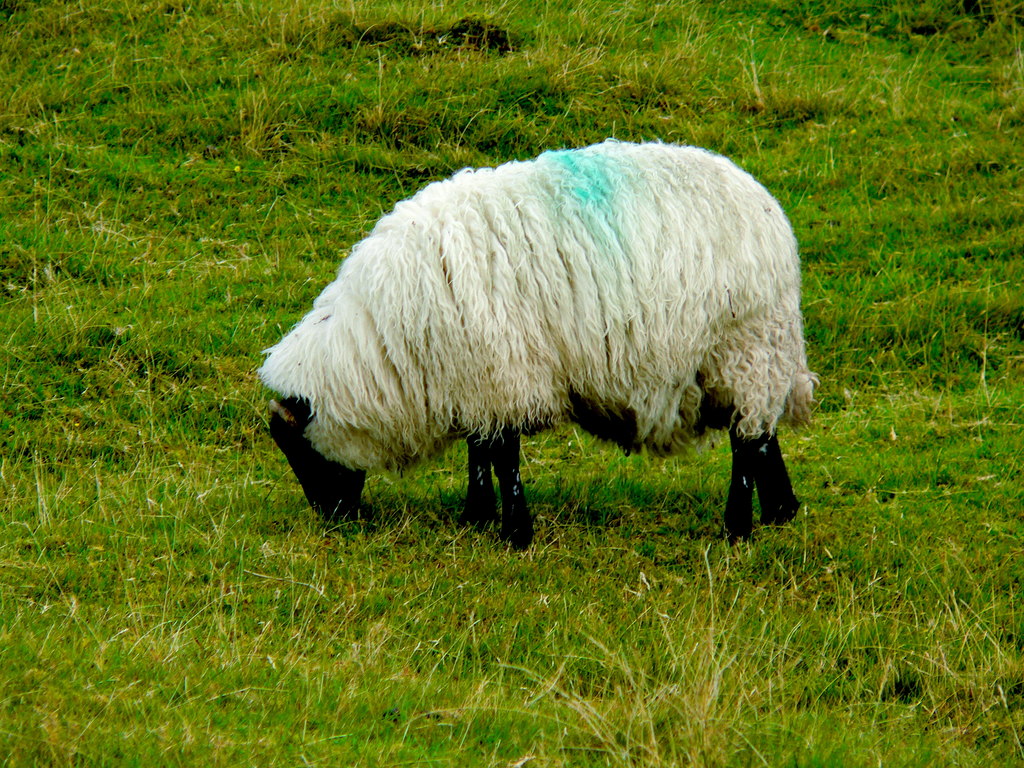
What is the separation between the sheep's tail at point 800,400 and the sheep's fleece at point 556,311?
14 cm

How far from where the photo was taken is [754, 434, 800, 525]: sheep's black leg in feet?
19.9

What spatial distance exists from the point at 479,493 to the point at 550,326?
1108 millimetres

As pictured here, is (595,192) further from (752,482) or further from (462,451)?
(462,451)

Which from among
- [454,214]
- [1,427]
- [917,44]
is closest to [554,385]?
[454,214]

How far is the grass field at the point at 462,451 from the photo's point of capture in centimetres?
389

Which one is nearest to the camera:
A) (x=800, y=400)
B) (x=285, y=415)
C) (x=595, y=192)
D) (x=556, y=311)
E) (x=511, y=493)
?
(x=556, y=311)

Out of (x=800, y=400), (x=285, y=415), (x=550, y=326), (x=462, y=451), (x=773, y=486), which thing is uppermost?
(x=550, y=326)

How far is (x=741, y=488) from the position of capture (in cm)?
596

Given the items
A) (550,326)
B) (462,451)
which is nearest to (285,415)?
(550,326)

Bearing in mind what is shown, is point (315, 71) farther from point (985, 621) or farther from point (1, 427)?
point (985, 621)

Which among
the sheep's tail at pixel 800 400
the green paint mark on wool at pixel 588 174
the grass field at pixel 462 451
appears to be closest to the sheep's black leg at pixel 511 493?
the grass field at pixel 462 451

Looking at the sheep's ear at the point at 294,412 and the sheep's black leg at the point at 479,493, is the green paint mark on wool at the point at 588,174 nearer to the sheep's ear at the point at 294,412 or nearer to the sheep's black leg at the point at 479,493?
the sheep's black leg at the point at 479,493

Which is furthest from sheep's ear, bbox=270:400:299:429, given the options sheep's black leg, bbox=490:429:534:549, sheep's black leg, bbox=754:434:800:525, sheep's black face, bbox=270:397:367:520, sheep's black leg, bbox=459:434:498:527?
sheep's black leg, bbox=754:434:800:525

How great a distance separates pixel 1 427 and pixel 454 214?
10.4 feet
